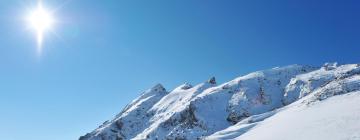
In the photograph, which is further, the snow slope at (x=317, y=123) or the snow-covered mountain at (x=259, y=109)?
the snow-covered mountain at (x=259, y=109)

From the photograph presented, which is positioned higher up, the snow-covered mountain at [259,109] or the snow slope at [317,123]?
the snow-covered mountain at [259,109]

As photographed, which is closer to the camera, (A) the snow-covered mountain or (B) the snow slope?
(B) the snow slope

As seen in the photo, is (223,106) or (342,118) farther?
(223,106)

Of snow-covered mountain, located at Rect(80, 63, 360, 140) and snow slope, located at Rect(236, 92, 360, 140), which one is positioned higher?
snow-covered mountain, located at Rect(80, 63, 360, 140)

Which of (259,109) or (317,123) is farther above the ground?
(259,109)

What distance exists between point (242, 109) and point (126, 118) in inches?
2054

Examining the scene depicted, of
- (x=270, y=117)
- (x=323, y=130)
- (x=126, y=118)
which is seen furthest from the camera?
(x=126, y=118)

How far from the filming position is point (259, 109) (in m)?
124

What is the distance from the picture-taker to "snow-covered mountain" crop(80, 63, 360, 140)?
71.5 m

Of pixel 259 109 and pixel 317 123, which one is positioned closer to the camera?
pixel 317 123

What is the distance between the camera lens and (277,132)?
73.9m

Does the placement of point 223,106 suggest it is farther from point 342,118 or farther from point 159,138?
point 342,118

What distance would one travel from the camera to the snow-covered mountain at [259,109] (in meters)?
71.5

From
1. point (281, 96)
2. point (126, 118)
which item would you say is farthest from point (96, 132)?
point (281, 96)
